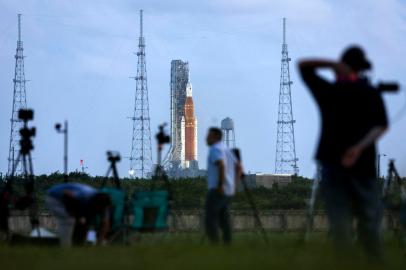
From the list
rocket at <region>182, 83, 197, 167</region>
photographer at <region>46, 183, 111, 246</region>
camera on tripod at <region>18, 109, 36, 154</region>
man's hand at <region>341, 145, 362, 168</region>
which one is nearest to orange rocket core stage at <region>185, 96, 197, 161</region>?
rocket at <region>182, 83, 197, 167</region>

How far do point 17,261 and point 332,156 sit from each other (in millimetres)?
3653

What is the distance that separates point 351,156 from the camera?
1052 cm

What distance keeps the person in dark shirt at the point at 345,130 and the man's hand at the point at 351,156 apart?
0.09 m

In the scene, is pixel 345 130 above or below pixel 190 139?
below

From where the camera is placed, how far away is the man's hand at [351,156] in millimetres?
10523

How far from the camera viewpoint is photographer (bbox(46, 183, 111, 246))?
54.5 ft

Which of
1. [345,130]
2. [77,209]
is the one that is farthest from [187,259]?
[77,209]

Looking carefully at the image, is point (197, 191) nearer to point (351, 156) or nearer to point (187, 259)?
point (187, 259)

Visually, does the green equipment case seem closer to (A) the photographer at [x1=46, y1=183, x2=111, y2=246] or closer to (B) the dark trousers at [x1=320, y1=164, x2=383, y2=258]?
(A) the photographer at [x1=46, y1=183, x2=111, y2=246]

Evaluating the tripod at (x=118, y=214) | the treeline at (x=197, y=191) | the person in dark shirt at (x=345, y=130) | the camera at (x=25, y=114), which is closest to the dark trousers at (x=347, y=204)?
the person in dark shirt at (x=345, y=130)

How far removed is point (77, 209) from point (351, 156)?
703cm

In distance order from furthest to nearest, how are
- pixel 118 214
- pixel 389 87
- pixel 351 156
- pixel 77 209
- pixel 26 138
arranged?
pixel 26 138
pixel 118 214
pixel 77 209
pixel 389 87
pixel 351 156

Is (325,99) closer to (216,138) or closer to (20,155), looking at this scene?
(216,138)

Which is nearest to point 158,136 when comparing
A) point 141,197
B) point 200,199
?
point 141,197
